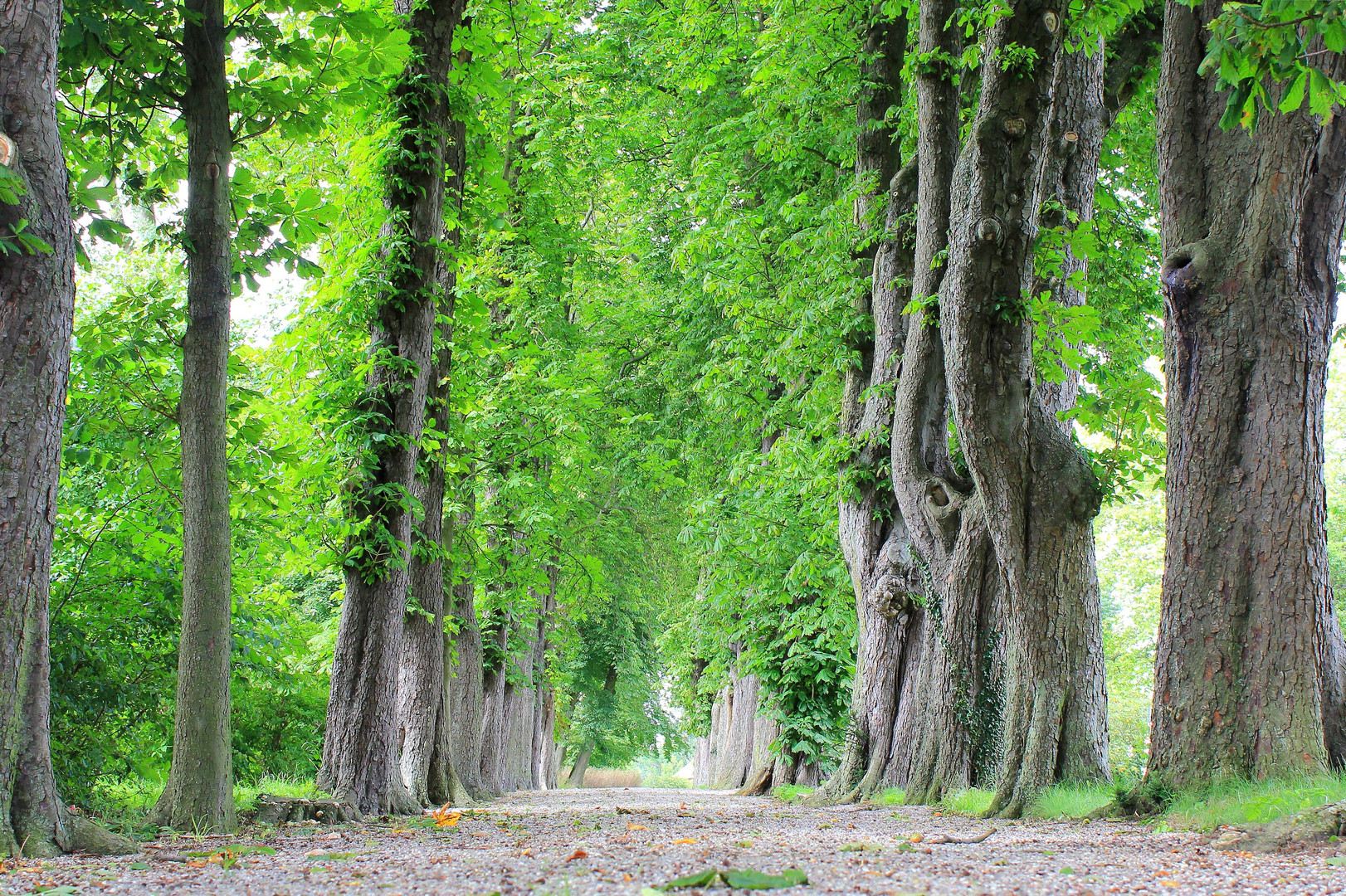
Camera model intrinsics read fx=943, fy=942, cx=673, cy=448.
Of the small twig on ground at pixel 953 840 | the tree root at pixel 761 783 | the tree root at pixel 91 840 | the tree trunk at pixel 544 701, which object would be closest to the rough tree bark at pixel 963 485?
the small twig on ground at pixel 953 840

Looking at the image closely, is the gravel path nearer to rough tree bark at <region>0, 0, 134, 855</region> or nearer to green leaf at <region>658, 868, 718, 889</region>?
green leaf at <region>658, 868, 718, 889</region>

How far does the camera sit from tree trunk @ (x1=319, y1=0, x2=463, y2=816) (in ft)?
25.6

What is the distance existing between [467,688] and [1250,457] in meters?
12.8

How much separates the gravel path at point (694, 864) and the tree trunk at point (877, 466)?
4376 mm

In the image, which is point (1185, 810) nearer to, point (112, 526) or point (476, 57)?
point (112, 526)

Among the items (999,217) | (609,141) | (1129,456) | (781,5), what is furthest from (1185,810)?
(609,141)

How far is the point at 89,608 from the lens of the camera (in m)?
7.25

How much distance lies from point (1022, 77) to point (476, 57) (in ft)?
17.0

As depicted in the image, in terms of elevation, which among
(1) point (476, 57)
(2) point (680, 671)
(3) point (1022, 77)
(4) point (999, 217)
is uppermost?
(1) point (476, 57)

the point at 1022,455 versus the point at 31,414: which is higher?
the point at 1022,455

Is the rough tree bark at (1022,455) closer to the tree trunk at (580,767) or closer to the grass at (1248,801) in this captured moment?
the grass at (1248,801)

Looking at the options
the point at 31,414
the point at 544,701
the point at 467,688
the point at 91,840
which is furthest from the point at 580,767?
the point at 31,414

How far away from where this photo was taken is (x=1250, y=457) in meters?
5.70

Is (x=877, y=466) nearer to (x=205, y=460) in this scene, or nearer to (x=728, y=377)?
(x=728, y=377)
